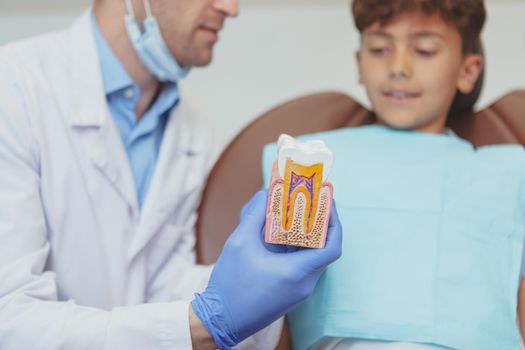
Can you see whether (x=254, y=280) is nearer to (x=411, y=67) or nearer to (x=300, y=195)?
(x=300, y=195)

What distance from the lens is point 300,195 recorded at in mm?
958

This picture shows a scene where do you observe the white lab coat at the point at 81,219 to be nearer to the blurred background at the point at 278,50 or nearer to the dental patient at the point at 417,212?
the dental patient at the point at 417,212

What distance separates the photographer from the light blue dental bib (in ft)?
3.75

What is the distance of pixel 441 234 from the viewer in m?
1.19

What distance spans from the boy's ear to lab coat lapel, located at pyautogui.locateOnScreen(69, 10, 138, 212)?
0.73 m

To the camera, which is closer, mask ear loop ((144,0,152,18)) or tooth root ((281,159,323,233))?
tooth root ((281,159,323,233))

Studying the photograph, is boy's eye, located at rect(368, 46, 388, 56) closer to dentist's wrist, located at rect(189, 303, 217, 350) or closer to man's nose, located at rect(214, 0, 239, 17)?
man's nose, located at rect(214, 0, 239, 17)

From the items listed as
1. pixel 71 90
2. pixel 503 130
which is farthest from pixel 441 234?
pixel 71 90

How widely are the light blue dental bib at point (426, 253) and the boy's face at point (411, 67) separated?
117 millimetres

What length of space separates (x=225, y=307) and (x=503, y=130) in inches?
31.5

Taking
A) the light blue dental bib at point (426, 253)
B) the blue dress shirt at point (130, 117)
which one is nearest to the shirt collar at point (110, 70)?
the blue dress shirt at point (130, 117)

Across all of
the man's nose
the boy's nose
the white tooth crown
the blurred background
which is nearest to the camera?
the white tooth crown

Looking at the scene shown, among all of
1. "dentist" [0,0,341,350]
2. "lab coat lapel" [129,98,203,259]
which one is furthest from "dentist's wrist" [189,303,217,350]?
"lab coat lapel" [129,98,203,259]

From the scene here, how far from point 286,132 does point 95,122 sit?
1.40 feet
